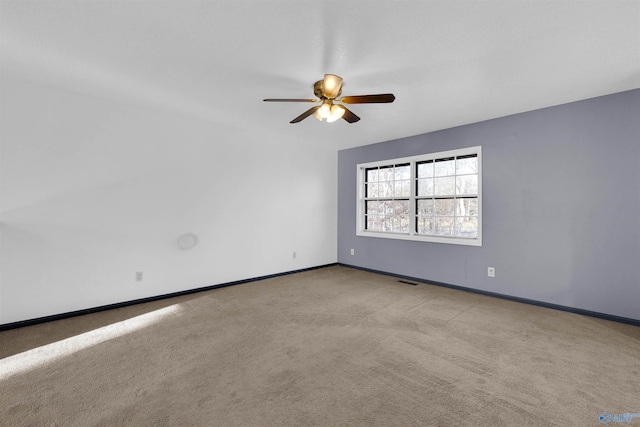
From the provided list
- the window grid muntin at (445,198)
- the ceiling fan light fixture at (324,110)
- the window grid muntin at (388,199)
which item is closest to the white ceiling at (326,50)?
the ceiling fan light fixture at (324,110)

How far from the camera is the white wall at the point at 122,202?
9.21ft

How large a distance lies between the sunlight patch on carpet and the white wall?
0.66 m

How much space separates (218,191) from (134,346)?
234 centimetres

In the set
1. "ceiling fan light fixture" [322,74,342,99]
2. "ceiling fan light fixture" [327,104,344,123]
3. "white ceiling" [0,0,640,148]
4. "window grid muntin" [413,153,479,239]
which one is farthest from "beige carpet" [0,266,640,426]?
"white ceiling" [0,0,640,148]

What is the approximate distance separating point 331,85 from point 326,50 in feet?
1.02

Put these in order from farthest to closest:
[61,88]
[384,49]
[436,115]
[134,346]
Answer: [436,115]
[61,88]
[134,346]
[384,49]

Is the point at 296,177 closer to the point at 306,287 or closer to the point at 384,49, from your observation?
the point at 306,287

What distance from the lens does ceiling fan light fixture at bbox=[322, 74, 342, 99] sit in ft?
7.79

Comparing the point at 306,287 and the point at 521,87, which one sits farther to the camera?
the point at 306,287

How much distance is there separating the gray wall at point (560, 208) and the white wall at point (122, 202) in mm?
2904

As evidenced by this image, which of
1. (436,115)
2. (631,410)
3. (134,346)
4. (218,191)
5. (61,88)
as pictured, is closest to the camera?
(631,410)

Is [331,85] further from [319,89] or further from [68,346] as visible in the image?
[68,346]

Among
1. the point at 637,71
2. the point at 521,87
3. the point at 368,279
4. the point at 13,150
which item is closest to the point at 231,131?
the point at 13,150

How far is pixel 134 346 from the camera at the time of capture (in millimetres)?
2406
